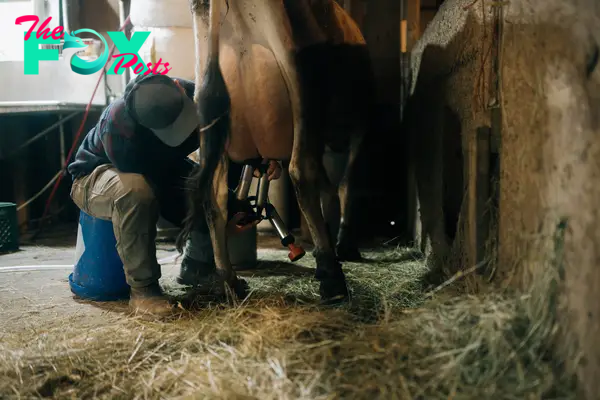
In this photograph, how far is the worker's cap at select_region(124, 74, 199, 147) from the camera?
2451 mm

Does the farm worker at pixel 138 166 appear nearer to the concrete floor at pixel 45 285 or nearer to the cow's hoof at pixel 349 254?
the concrete floor at pixel 45 285

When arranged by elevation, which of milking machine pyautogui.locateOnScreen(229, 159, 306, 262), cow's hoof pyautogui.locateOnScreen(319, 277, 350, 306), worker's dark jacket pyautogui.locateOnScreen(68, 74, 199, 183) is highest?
worker's dark jacket pyautogui.locateOnScreen(68, 74, 199, 183)

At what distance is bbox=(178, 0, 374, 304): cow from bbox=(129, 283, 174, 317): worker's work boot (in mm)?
289

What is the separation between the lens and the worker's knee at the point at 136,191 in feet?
8.35

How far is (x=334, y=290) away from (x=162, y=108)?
109 cm

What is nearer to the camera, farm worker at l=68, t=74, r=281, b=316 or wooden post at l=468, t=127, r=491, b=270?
wooden post at l=468, t=127, r=491, b=270

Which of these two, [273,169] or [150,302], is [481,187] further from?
[150,302]

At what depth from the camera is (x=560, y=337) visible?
1550mm

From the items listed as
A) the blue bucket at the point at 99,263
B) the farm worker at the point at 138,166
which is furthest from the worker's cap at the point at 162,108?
the blue bucket at the point at 99,263

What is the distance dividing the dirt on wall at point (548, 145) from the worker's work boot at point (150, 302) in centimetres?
132

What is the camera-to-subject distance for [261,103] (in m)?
2.53

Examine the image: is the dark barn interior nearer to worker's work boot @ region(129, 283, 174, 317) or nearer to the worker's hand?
worker's work boot @ region(129, 283, 174, 317)

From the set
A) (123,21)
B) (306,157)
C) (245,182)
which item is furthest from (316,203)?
(123,21)

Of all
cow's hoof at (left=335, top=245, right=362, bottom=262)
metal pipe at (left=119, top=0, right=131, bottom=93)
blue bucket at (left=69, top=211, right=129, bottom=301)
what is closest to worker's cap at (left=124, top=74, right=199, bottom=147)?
blue bucket at (left=69, top=211, right=129, bottom=301)
